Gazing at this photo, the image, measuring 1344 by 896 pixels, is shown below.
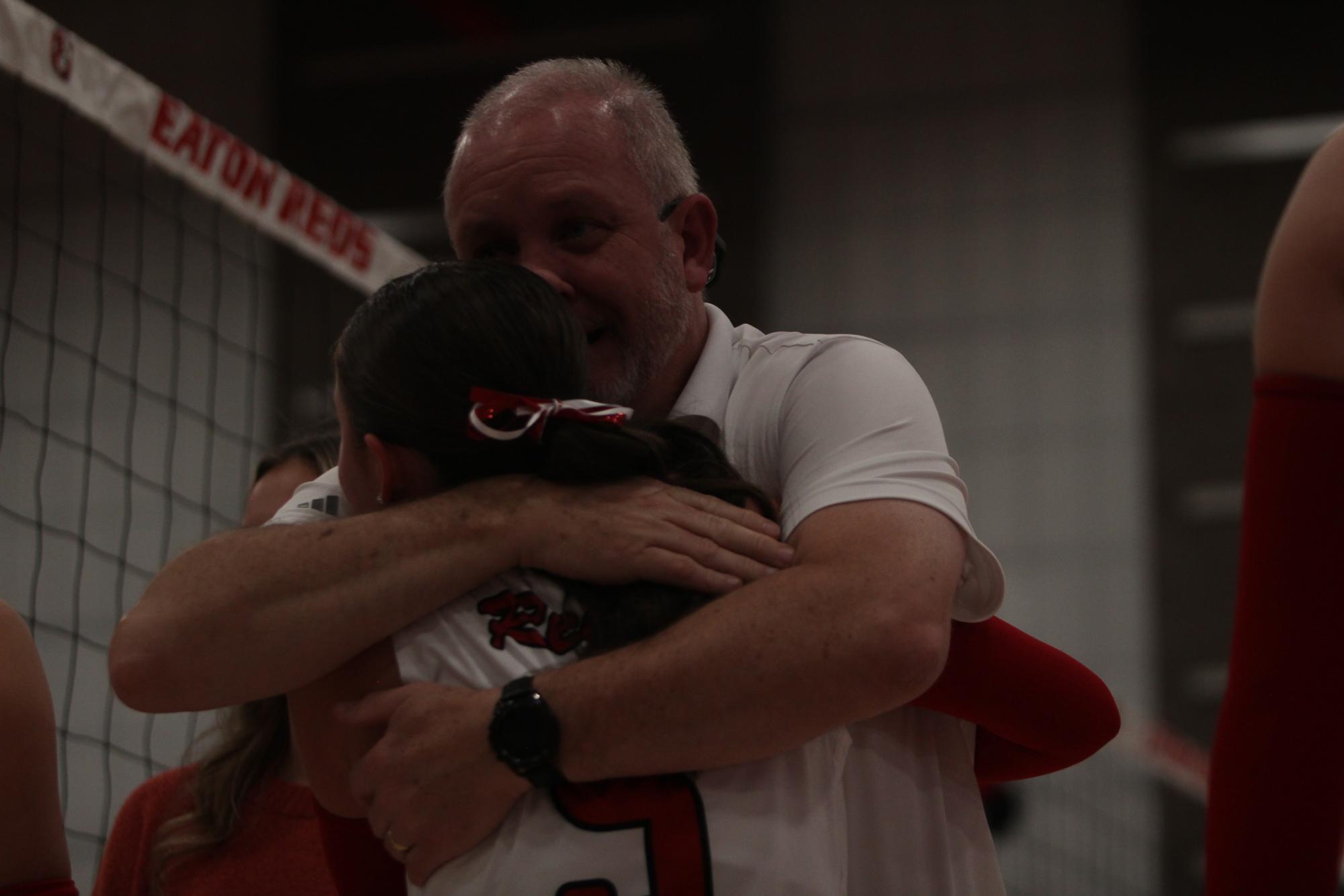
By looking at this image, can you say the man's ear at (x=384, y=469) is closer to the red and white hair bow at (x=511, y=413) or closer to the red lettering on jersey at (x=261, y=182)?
the red and white hair bow at (x=511, y=413)

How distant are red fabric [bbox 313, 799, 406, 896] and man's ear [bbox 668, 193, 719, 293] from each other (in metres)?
1.05

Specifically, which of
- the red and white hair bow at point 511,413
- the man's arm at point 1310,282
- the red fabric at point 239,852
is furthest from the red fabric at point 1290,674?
the red fabric at point 239,852

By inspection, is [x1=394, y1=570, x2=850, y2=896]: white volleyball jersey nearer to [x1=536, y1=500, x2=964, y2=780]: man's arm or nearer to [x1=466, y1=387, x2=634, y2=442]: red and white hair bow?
[x1=536, y1=500, x2=964, y2=780]: man's arm

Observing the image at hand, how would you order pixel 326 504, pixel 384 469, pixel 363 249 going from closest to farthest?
pixel 384 469 → pixel 326 504 → pixel 363 249

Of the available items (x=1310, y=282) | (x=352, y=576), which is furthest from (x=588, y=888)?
(x=1310, y=282)

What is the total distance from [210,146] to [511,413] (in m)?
2.12

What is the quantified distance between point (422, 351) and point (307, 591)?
32 centimetres

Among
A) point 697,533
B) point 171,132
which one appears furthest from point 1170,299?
point 697,533

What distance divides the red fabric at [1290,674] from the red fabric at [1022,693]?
0.93m

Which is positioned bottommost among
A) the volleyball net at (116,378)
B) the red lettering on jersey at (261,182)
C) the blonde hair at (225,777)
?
the volleyball net at (116,378)

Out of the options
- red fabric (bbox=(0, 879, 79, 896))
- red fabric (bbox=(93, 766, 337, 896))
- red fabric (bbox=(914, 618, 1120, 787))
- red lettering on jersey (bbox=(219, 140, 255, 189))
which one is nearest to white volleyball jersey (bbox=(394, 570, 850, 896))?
red fabric (bbox=(914, 618, 1120, 787))

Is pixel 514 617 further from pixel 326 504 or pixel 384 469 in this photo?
pixel 326 504

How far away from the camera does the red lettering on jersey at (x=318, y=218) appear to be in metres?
3.84

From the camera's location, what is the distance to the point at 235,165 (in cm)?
354
